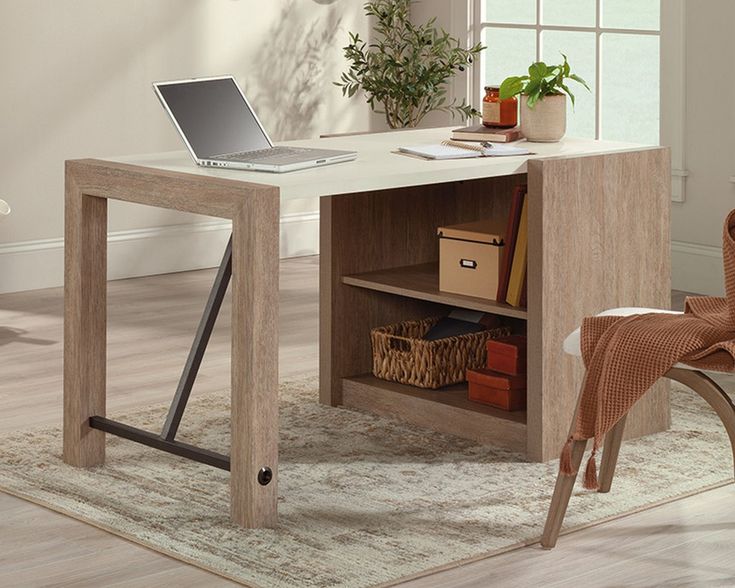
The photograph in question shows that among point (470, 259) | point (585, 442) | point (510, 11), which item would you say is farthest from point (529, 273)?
point (510, 11)

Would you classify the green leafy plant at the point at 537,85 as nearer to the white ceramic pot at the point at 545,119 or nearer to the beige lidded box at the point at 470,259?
the white ceramic pot at the point at 545,119

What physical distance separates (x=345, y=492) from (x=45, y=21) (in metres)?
3.21

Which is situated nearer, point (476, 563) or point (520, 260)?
point (476, 563)

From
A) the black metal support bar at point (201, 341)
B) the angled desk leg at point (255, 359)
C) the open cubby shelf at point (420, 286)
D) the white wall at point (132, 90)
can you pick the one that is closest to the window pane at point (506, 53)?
the white wall at point (132, 90)

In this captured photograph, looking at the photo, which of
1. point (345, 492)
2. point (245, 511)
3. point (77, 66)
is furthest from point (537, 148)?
point (77, 66)

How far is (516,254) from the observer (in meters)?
3.55

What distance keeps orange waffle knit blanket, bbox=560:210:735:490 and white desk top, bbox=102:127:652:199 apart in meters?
0.60

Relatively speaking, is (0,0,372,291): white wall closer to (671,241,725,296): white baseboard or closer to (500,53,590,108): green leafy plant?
(671,241,725,296): white baseboard

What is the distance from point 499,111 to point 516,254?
50 cm

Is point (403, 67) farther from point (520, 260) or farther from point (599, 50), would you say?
point (520, 260)

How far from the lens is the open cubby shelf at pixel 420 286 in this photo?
3.59 m

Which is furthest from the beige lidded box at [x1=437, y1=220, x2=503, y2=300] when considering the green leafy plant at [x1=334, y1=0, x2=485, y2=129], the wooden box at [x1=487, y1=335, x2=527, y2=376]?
the green leafy plant at [x1=334, y1=0, x2=485, y2=129]

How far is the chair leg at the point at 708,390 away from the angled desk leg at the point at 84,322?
1.36m

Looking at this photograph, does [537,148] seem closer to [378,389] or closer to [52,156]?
[378,389]
